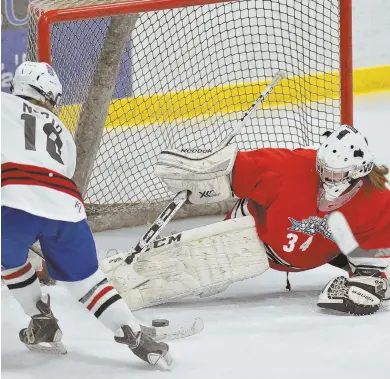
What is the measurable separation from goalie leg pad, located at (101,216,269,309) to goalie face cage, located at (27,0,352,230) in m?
0.65

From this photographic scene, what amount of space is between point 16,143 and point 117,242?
4.41 feet

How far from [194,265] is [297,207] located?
0.32m

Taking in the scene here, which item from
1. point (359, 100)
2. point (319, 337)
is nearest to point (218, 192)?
point (319, 337)

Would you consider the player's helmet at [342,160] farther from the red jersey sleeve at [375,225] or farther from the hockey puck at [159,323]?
the hockey puck at [159,323]

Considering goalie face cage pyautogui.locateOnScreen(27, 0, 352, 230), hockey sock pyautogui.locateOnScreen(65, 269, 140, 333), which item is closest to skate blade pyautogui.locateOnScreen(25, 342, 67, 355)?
hockey sock pyautogui.locateOnScreen(65, 269, 140, 333)

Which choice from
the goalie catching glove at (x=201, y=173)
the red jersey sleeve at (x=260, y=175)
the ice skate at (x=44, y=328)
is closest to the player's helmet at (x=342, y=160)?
the red jersey sleeve at (x=260, y=175)

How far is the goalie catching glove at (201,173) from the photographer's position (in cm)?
306

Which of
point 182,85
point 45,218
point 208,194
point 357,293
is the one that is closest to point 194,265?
point 208,194

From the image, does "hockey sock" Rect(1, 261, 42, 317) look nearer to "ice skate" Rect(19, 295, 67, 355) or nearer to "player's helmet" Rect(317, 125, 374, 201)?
"ice skate" Rect(19, 295, 67, 355)

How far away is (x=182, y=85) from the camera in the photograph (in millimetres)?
4348

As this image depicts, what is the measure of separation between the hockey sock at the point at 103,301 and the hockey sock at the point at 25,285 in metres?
0.12

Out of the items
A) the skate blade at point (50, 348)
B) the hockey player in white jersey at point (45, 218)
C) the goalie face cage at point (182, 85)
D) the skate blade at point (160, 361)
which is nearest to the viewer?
the hockey player in white jersey at point (45, 218)

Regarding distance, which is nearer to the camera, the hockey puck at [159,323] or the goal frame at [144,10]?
the hockey puck at [159,323]

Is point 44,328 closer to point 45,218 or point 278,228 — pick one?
point 45,218
